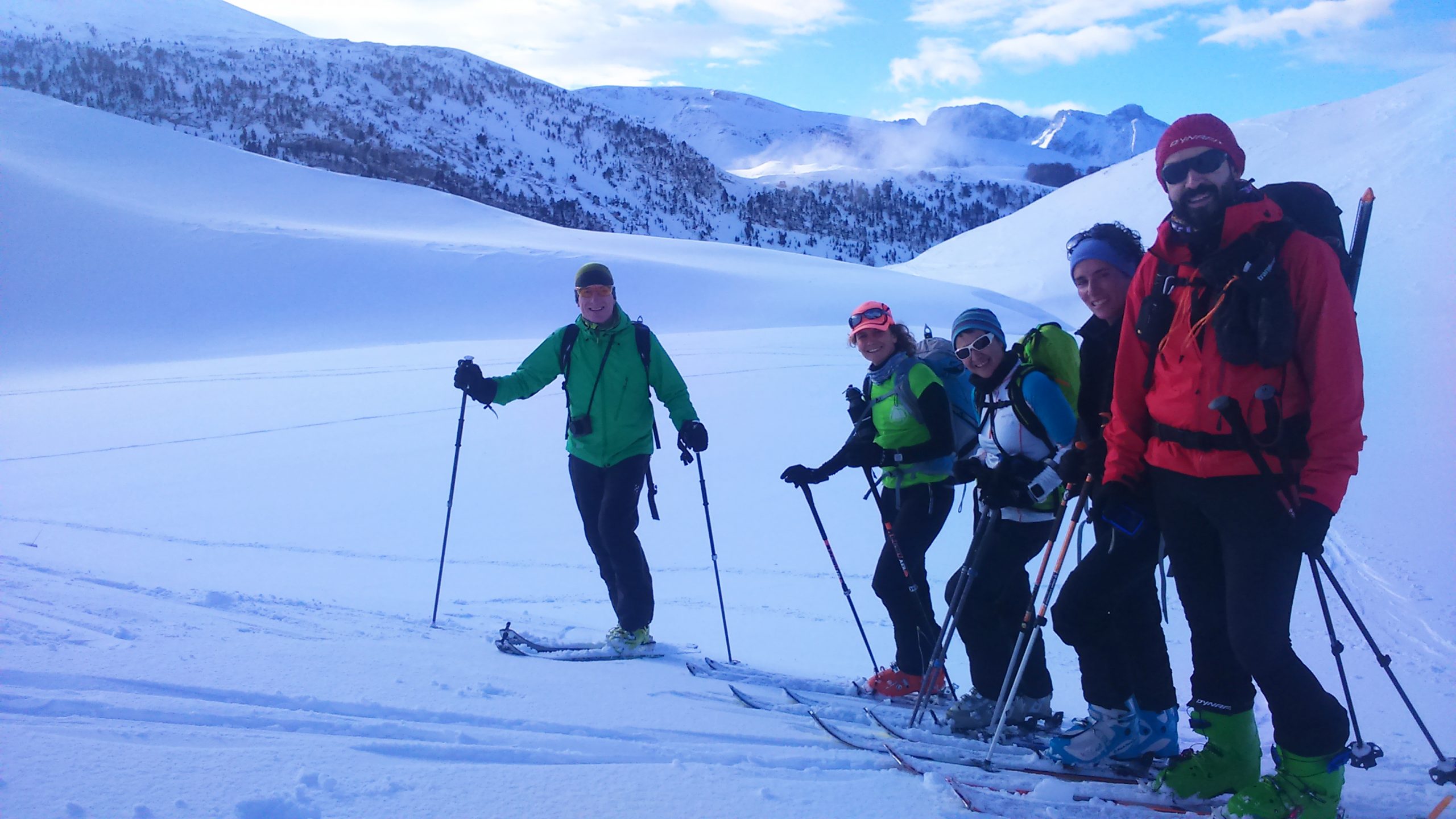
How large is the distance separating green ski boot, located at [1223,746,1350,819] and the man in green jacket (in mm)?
2648

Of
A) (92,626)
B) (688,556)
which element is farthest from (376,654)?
(688,556)

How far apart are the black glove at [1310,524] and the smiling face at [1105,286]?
104 cm

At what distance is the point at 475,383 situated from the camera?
4398 millimetres

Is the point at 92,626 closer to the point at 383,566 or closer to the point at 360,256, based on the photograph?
the point at 383,566

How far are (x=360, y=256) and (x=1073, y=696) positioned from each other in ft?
88.8

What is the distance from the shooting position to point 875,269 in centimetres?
3272

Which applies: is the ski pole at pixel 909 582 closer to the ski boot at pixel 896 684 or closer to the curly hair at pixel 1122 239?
the ski boot at pixel 896 684

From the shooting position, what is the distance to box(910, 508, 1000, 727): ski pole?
10.9ft

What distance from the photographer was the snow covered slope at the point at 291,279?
22.2m

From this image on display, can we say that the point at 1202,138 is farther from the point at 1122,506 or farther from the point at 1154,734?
the point at 1154,734

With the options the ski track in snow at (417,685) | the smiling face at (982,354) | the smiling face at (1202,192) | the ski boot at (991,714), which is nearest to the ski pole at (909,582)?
the ski boot at (991,714)

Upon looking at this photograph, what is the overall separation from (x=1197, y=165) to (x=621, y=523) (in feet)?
9.76

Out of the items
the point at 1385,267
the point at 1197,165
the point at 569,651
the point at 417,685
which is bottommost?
the point at 569,651

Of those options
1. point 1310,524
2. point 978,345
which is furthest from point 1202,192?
point 978,345
